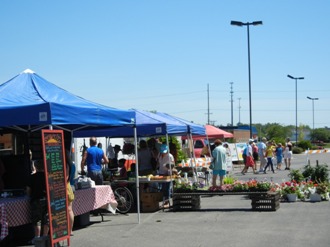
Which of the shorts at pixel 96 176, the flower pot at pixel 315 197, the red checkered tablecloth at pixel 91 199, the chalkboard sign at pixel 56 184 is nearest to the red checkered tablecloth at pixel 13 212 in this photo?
the chalkboard sign at pixel 56 184

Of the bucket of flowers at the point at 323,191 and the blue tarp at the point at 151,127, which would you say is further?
the blue tarp at the point at 151,127

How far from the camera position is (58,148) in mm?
8906

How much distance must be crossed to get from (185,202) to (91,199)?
312 cm

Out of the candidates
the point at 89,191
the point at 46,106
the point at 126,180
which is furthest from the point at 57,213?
the point at 126,180

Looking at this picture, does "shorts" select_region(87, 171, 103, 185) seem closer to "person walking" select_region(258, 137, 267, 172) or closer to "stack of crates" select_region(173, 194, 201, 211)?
"stack of crates" select_region(173, 194, 201, 211)

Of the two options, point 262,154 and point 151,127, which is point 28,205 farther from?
point 262,154

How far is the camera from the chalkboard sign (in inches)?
334

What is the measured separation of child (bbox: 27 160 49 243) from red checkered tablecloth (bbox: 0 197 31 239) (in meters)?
0.12

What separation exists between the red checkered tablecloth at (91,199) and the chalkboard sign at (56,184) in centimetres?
204

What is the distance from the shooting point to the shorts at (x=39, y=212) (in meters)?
9.39

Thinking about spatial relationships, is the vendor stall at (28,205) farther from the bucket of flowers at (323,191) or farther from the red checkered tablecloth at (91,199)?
the bucket of flowers at (323,191)

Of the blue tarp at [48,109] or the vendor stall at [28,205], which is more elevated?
the blue tarp at [48,109]

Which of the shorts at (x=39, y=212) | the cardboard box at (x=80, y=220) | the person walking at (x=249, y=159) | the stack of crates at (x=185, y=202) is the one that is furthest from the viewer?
the person walking at (x=249, y=159)

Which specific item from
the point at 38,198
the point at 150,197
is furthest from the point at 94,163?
the point at 38,198
